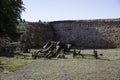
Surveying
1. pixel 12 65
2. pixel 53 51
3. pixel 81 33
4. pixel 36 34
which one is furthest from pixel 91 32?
pixel 12 65

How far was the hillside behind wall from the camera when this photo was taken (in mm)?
30500

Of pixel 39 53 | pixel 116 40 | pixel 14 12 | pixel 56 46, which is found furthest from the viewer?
pixel 116 40

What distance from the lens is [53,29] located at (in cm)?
3400

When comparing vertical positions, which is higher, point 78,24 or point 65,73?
point 78,24

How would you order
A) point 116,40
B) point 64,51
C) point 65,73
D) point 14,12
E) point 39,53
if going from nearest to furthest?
1. point 65,73
2. point 39,53
3. point 64,51
4. point 14,12
5. point 116,40

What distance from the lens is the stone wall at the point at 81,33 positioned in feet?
100

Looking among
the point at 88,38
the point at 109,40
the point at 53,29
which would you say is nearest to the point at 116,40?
the point at 109,40

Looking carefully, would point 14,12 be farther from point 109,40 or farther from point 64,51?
point 109,40

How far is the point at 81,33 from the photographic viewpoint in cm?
3203

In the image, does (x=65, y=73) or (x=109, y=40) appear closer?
(x=65, y=73)

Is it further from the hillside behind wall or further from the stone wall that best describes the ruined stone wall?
the hillside behind wall

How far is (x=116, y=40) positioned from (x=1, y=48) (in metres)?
14.0

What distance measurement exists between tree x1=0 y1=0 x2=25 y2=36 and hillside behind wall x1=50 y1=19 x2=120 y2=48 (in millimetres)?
7350

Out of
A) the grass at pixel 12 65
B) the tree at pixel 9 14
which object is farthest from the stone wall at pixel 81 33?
the grass at pixel 12 65
